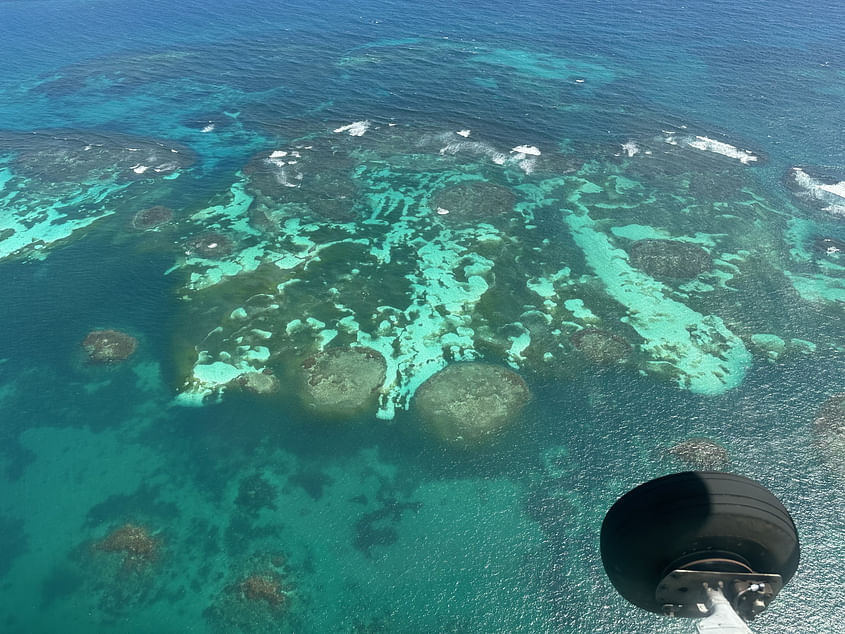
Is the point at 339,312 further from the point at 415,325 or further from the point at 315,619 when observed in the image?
the point at 315,619

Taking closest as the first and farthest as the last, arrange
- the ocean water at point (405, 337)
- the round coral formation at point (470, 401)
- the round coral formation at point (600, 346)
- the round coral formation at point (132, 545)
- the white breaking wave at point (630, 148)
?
the ocean water at point (405, 337)
the round coral formation at point (132, 545)
the round coral formation at point (470, 401)
the round coral formation at point (600, 346)
the white breaking wave at point (630, 148)

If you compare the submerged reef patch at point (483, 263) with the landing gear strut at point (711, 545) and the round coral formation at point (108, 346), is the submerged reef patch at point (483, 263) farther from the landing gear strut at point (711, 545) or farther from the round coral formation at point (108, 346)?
the landing gear strut at point (711, 545)

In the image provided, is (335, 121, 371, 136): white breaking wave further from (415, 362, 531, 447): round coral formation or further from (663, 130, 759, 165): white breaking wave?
(415, 362, 531, 447): round coral formation

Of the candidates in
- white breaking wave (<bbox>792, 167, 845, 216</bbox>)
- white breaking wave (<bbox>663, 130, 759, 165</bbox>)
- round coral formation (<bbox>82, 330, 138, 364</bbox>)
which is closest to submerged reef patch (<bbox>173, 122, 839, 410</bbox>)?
white breaking wave (<bbox>663, 130, 759, 165</bbox>)

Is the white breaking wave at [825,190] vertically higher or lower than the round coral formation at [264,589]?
higher

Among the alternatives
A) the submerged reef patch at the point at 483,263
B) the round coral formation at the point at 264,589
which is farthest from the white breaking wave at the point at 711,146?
the round coral formation at the point at 264,589

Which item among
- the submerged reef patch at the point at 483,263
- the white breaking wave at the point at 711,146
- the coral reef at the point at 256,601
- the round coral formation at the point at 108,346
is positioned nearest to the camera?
the coral reef at the point at 256,601
